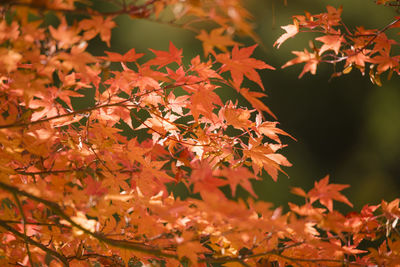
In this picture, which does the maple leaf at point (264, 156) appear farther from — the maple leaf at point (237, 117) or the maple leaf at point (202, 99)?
the maple leaf at point (202, 99)

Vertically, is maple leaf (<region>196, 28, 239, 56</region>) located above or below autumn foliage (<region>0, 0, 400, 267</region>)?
above

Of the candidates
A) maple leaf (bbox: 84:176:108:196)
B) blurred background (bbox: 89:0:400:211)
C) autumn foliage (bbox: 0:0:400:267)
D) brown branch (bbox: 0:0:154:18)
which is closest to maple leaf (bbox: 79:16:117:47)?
autumn foliage (bbox: 0:0:400:267)

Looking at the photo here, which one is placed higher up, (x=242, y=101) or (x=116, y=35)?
(x=116, y=35)

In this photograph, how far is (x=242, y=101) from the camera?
3373 millimetres

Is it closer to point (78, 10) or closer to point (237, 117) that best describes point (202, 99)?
point (237, 117)

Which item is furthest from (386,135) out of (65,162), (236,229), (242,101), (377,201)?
(65,162)

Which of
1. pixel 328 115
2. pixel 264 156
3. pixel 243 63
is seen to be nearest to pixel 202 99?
pixel 243 63

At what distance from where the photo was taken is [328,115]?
3.36 meters

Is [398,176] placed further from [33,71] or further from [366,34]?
[33,71]

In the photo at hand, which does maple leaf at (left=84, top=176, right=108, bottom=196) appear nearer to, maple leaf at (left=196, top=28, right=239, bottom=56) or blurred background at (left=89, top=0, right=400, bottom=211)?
maple leaf at (left=196, top=28, right=239, bottom=56)

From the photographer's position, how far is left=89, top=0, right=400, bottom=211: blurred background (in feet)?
10.8

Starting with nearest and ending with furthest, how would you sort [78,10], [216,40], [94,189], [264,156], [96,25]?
[78,10] → [216,40] → [96,25] → [94,189] → [264,156]

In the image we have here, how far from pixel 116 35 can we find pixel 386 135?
266cm

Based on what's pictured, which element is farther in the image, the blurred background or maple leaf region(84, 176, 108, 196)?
the blurred background
